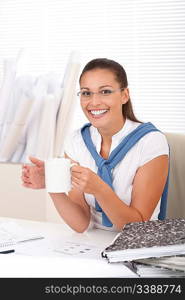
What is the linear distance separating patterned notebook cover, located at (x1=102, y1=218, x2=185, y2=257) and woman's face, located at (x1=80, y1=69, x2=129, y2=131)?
2.20 feet

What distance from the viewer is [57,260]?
55.3 inches

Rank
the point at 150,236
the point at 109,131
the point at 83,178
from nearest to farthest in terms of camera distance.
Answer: the point at 150,236, the point at 83,178, the point at 109,131

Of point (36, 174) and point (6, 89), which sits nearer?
point (36, 174)

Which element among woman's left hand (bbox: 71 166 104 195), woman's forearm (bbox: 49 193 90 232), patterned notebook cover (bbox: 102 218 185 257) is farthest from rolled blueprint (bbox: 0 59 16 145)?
patterned notebook cover (bbox: 102 218 185 257)

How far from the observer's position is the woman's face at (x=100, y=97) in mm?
1993

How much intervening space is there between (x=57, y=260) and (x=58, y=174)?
0.26 metres

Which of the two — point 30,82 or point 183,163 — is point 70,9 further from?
point 183,163

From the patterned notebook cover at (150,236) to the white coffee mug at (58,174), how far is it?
243 mm

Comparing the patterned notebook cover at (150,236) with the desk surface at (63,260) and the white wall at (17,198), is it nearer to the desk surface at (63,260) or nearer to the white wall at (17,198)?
the desk surface at (63,260)

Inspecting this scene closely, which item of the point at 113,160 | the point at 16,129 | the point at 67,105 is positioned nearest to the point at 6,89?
the point at 16,129

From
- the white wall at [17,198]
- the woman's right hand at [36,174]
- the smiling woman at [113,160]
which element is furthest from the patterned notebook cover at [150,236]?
the white wall at [17,198]

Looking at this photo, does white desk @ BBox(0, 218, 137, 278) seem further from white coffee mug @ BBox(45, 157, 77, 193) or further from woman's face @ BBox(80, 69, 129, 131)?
woman's face @ BBox(80, 69, 129, 131)

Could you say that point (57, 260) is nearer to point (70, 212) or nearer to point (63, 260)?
point (63, 260)

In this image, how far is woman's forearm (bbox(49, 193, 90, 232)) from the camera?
1.90 m
